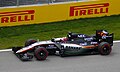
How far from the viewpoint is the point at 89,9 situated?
727 inches

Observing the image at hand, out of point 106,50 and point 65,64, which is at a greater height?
point 106,50

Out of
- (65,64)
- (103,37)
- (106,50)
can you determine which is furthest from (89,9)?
(65,64)

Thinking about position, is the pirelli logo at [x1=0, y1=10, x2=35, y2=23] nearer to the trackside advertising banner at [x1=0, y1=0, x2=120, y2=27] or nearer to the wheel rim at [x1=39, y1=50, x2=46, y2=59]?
the trackside advertising banner at [x1=0, y1=0, x2=120, y2=27]

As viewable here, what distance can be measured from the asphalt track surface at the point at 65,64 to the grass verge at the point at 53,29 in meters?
1.94

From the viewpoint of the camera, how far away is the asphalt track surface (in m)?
11.9

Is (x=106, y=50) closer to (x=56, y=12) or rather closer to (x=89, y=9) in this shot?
(x=56, y=12)

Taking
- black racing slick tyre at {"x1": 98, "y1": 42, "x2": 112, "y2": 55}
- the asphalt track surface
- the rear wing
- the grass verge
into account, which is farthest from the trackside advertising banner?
black racing slick tyre at {"x1": 98, "y1": 42, "x2": 112, "y2": 55}

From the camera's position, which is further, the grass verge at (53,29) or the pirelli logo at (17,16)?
the pirelli logo at (17,16)

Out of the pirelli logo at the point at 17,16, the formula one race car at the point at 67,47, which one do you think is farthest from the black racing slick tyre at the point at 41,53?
the pirelli logo at the point at 17,16

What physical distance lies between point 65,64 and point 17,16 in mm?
5455

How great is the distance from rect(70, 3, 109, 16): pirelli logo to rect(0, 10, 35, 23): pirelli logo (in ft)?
6.14

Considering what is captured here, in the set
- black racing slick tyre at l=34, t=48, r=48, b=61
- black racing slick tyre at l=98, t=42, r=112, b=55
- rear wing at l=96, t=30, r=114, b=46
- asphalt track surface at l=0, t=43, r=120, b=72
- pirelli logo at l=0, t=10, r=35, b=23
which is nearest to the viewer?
asphalt track surface at l=0, t=43, r=120, b=72

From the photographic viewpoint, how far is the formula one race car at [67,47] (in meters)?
12.7

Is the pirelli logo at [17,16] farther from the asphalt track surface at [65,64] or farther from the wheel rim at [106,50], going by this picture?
the wheel rim at [106,50]
